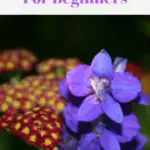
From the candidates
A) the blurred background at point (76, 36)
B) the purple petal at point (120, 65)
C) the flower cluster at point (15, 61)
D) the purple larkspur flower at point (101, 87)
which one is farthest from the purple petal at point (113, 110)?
the blurred background at point (76, 36)

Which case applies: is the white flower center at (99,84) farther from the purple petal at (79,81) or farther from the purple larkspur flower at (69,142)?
the purple larkspur flower at (69,142)

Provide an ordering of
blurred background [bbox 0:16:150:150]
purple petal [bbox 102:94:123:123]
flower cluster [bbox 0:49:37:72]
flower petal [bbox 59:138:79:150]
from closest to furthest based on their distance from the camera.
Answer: purple petal [bbox 102:94:123:123] → flower petal [bbox 59:138:79:150] → flower cluster [bbox 0:49:37:72] → blurred background [bbox 0:16:150:150]

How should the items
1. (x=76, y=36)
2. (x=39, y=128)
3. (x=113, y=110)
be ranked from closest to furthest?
1. (x=113, y=110)
2. (x=39, y=128)
3. (x=76, y=36)

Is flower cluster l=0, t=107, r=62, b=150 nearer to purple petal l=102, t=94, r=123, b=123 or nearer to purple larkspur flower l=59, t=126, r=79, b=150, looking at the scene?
purple larkspur flower l=59, t=126, r=79, b=150

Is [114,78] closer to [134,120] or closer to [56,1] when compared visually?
[134,120]

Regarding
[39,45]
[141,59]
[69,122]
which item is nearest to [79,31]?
[39,45]

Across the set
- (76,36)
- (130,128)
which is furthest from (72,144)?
(76,36)

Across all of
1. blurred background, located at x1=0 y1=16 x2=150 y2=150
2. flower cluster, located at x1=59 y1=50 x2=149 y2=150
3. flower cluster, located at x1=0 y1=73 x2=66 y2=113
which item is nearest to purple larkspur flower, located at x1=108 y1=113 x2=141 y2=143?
flower cluster, located at x1=59 y1=50 x2=149 y2=150

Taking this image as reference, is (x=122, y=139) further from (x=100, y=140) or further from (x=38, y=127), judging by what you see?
(x=38, y=127)
